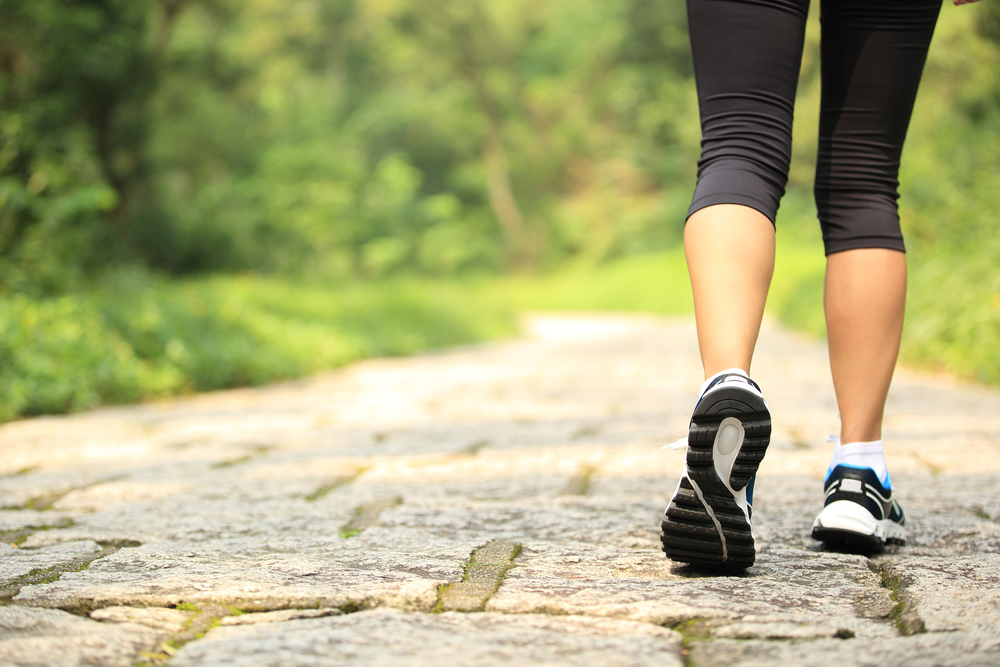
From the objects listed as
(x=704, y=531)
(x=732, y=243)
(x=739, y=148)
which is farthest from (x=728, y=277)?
(x=704, y=531)

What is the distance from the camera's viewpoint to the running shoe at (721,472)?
130 centimetres

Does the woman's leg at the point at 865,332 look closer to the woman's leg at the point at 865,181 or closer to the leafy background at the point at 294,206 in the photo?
the woman's leg at the point at 865,181

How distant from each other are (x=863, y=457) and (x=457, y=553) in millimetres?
759

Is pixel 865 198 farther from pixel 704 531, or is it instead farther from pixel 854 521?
pixel 704 531

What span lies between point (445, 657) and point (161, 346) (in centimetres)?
467

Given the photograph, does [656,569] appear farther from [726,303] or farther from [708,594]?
[726,303]

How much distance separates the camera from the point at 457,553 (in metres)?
1.55

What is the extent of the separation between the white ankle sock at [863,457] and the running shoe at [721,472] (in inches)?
15.4

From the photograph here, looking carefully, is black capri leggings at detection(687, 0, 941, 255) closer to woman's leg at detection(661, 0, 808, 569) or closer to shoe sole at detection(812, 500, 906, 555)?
woman's leg at detection(661, 0, 808, 569)

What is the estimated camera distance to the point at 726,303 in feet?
4.68

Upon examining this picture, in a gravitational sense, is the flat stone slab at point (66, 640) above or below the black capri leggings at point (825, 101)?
below

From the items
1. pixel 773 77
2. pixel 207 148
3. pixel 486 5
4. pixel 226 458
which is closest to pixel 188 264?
pixel 207 148

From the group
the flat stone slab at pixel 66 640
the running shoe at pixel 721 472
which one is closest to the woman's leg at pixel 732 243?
the running shoe at pixel 721 472

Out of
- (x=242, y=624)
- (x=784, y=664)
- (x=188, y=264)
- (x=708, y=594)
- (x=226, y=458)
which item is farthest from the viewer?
(x=188, y=264)
